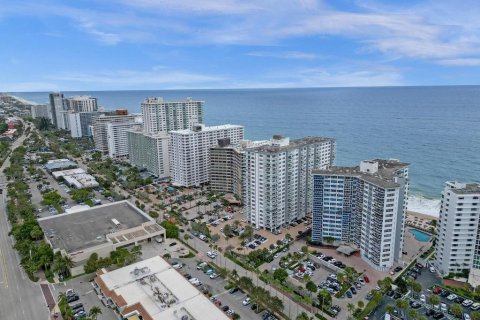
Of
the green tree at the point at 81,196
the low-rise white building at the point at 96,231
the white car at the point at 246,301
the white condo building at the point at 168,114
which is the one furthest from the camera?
the white condo building at the point at 168,114

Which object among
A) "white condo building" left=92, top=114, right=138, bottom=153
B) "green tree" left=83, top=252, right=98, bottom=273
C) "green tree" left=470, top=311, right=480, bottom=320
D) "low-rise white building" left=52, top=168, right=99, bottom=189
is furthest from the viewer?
"white condo building" left=92, top=114, right=138, bottom=153

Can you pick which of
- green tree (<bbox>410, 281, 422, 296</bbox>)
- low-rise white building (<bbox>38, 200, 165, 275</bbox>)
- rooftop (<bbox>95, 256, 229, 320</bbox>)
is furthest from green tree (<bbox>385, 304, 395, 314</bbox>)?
low-rise white building (<bbox>38, 200, 165, 275</bbox>)

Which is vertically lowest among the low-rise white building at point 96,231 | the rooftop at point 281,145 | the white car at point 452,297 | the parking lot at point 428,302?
the parking lot at point 428,302

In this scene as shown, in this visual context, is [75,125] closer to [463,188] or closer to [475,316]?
[463,188]

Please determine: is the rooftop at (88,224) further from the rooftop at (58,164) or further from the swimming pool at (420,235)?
the swimming pool at (420,235)

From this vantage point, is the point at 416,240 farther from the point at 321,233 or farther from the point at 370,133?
the point at 370,133

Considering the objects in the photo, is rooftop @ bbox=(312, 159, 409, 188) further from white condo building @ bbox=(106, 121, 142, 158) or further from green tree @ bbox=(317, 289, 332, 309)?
white condo building @ bbox=(106, 121, 142, 158)

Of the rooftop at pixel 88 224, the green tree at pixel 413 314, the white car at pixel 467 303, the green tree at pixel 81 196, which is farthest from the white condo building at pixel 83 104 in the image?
the white car at pixel 467 303
